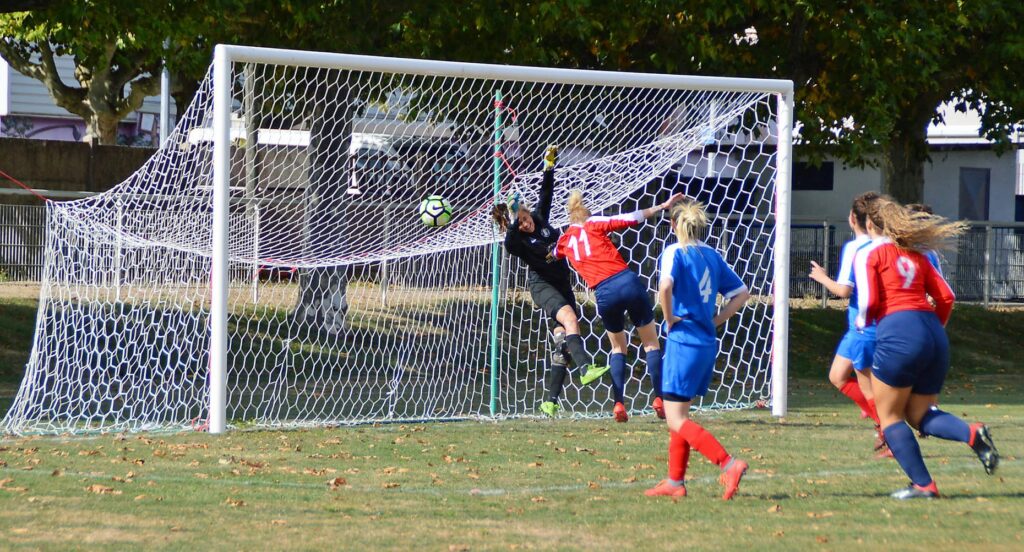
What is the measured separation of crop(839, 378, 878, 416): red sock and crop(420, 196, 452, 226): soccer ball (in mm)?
4082

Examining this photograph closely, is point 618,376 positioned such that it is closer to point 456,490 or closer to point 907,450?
point 456,490

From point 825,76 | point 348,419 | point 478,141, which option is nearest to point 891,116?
point 825,76

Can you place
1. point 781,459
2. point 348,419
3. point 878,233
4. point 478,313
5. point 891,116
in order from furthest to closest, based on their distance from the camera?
point 891,116 < point 478,313 < point 348,419 < point 781,459 < point 878,233

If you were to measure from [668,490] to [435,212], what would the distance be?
16.1ft

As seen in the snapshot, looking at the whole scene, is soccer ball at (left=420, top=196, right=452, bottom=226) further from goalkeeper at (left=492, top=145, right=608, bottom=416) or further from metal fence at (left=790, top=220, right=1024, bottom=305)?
metal fence at (left=790, top=220, right=1024, bottom=305)

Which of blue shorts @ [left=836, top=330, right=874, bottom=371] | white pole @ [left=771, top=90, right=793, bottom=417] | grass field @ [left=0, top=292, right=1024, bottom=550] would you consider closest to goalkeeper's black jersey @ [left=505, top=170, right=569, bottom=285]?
grass field @ [left=0, top=292, right=1024, bottom=550]

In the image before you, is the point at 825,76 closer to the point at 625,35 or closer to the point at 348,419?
the point at 625,35

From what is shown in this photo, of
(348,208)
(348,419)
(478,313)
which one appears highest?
(348,208)

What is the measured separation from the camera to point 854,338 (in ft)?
29.0

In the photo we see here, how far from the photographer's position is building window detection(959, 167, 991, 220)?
1319 inches

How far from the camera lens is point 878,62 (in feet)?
55.2

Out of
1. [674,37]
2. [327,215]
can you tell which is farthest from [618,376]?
[674,37]

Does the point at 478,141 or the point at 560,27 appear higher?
the point at 560,27

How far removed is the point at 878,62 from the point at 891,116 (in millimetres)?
1092
